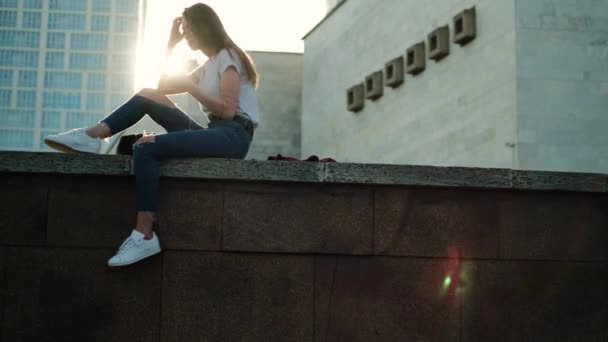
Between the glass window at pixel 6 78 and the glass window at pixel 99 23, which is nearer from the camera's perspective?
the glass window at pixel 6 78

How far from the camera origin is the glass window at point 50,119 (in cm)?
14012

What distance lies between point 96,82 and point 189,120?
13790 cm

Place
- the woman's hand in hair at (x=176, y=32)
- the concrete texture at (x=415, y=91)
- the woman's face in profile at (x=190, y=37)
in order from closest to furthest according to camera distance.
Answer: the woman's face in profile at (x=190, y=37) < the woman's hand in hair at (x=176, y=32) < the concrete texture at (x=415, y=91)

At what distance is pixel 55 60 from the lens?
140875mm

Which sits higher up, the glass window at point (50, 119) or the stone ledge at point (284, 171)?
the glass window at point (50, 119)

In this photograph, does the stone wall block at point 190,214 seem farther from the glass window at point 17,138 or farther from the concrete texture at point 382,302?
the glass window at point 17,138

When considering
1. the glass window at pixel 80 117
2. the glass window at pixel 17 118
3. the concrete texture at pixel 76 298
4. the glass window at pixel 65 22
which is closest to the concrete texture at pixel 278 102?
the concrete texture at pixel 76 298

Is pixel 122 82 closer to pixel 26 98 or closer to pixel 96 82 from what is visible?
pixel 96 82

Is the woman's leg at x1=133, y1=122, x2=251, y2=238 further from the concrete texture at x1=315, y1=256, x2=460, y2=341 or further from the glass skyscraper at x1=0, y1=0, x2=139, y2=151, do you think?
the glass skyscraper at x1=0, y1=0, x2=139, y2=151

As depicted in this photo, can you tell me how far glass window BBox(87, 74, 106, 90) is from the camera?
141 metres

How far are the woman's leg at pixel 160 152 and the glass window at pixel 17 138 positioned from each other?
136912 millimetres

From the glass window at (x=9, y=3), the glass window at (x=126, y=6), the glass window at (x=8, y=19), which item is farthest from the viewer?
the glass window at (x=126, y=6)

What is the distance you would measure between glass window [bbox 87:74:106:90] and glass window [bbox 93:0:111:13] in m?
9.25

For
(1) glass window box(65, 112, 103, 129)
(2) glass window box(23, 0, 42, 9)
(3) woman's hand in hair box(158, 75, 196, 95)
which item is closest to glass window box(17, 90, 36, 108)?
(1) glass window box(65, 112, 103, 129)
